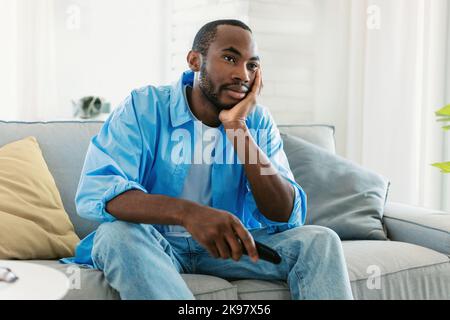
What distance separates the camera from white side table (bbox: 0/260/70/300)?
104cm

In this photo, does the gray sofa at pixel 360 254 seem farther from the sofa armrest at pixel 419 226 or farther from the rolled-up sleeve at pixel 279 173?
the rolled-up sleeve at pixel 279 173

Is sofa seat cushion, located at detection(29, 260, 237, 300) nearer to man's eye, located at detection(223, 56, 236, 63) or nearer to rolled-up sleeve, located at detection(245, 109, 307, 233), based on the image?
rolled-up sleeve, located at detection(245, 109, 307, 233)

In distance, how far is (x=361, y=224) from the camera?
2227 mm

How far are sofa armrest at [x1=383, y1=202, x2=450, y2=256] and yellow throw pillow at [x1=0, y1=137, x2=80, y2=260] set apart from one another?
103cm

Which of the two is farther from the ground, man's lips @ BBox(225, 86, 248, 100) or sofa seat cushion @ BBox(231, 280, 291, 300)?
man's lips @ BBox(225, 86, 248, 100)

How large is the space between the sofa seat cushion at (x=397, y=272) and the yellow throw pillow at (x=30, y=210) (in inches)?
31.7

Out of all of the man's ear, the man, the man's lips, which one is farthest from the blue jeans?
the man's ear

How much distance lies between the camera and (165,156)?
1.79 metres

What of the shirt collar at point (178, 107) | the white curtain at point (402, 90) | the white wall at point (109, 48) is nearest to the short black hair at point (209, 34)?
the shirt collar at point (178, 107)

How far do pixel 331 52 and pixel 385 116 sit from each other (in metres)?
0.39

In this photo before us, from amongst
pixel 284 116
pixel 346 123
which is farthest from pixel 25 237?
pixel 346 123

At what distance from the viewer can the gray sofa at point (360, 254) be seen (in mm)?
1644

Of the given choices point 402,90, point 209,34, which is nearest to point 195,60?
point 209,34

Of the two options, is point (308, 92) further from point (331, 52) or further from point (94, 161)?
point (94, 161)
